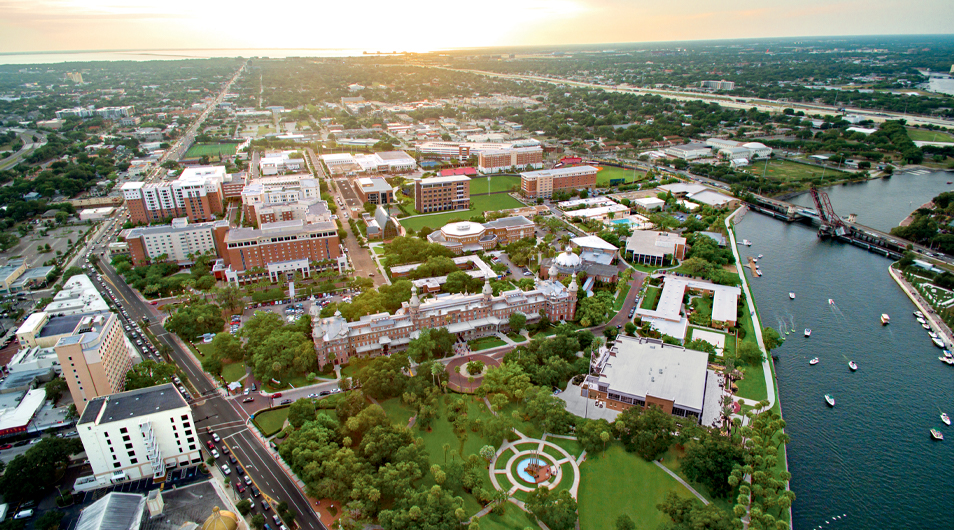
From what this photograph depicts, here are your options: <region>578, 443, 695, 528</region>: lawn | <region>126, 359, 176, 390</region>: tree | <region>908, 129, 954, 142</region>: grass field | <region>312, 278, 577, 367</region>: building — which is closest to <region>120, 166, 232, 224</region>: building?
<region>126, 359, 176, 390</region>: tree

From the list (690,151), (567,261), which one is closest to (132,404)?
(567,261)

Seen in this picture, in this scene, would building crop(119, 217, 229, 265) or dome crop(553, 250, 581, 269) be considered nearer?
dome crop(553, 250, 581, 269)

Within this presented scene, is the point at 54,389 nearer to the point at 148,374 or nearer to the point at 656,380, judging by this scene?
the point at 148,374

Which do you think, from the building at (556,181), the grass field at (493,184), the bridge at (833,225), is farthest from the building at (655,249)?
the grass field at (493,184)

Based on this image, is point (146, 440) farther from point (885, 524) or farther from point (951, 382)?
point (951, 382)

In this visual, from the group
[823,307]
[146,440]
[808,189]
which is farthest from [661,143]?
[146,440]

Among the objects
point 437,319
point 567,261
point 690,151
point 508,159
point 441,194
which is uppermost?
point 690,151

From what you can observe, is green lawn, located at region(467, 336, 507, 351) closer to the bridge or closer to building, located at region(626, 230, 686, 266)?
building, located at region(626, 230, 686, 266)

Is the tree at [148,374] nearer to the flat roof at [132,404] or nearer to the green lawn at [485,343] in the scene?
the flat roof at [132,404]
